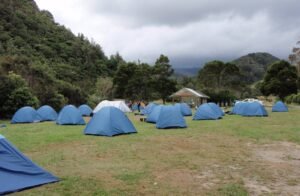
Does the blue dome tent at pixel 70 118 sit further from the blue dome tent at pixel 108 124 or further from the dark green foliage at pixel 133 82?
the dark green foliage at pixel 133 82

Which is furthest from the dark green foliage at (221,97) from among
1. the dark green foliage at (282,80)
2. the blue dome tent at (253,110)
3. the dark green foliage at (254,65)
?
the dark green foliage at (254,65)

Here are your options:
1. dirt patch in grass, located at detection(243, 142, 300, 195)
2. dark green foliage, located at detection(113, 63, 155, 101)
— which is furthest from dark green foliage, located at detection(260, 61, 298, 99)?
dirt patch in grass, located at detection(243, 142, 300, 195)

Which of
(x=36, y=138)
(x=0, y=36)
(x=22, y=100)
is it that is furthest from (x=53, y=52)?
(x=36, y=138)

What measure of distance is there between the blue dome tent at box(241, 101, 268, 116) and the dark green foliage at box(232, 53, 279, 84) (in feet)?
212

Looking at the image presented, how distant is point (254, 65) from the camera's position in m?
102

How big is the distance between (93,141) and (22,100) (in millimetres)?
14088

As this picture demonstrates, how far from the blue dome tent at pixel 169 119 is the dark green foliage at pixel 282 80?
104 feet

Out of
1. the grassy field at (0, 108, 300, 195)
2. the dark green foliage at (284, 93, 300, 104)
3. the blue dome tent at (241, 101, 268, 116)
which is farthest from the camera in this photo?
the dark green foliage at (284, 93, 300, 104)

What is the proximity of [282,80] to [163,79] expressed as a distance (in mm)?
17879

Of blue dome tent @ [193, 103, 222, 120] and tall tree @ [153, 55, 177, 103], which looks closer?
blue dome tent @ [193, 103, 222, 120]

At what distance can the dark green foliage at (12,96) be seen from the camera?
23016 mm

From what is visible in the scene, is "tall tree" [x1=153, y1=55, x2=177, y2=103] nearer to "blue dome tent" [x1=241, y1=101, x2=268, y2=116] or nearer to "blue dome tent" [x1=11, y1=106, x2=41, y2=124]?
"blue dome tent" [x1=241, y1=101, x2=268, y2=116]

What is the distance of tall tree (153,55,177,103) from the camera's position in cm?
5225

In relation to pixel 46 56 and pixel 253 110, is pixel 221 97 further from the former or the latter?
pixel 253 110
